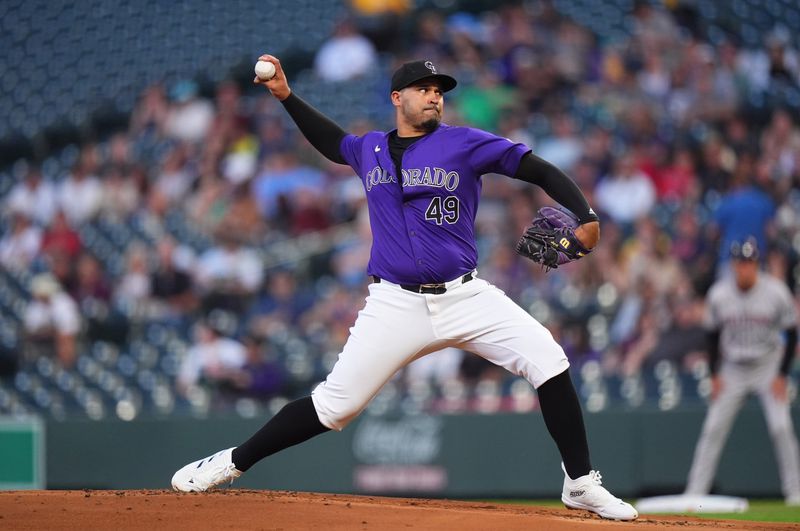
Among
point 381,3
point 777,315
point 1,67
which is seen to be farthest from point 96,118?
point 777,315

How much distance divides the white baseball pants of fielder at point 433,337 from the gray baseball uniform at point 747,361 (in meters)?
3.87

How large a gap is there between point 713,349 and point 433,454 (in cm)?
247

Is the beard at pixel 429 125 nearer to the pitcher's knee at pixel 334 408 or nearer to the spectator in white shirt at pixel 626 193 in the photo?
the pitcher's knee at pixel 334 408

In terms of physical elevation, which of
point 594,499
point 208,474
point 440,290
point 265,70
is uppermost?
point 265,70

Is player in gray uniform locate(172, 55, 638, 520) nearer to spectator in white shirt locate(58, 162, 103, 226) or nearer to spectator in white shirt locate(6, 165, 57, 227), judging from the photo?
spectator in white shirt locate(58, 162, 103, 226)

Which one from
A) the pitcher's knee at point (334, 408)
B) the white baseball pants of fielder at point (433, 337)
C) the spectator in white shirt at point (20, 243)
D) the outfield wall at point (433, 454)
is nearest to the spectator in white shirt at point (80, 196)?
the spectator in white shirt at point (20, 243)

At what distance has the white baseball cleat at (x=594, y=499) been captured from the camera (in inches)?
187

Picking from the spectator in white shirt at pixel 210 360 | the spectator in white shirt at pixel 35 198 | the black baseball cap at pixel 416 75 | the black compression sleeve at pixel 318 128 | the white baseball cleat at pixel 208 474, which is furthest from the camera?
the spectator in white shirt at pixel 35 198

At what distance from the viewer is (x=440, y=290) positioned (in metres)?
4.72

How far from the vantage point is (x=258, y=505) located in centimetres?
485

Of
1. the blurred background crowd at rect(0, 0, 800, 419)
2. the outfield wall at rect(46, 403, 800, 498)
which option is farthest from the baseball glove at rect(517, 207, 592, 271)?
the outfield wall at rect(46, 403, 800, 498)

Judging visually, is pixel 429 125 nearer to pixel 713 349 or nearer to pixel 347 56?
pixel 713 349

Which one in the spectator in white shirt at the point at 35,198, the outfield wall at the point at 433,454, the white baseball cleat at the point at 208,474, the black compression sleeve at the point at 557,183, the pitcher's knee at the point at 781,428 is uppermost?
the black compression sleeve at the point at 557,183

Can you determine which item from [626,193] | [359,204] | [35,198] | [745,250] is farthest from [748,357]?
[35,198]
